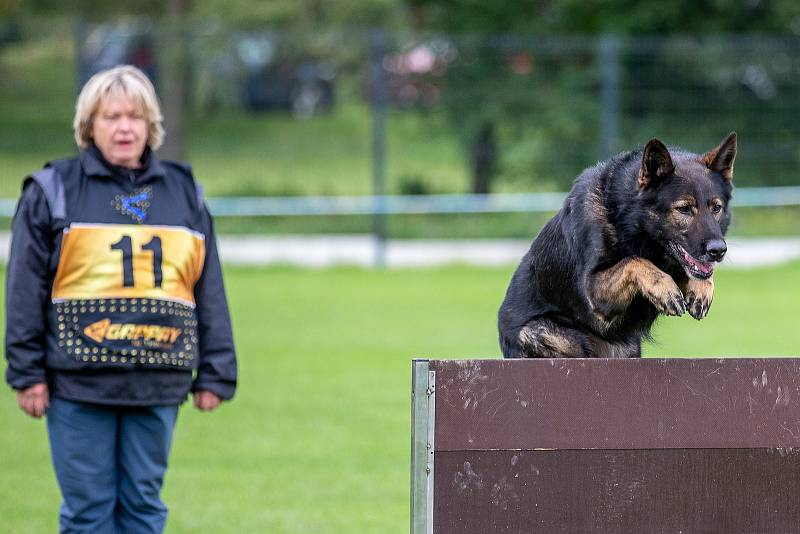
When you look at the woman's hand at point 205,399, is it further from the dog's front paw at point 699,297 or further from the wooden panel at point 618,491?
the dog's front paw at point 699,297

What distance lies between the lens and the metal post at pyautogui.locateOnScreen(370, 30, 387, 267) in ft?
61.0

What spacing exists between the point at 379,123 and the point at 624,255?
14.7 meters

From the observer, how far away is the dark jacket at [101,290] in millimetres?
4406

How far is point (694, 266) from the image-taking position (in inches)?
160

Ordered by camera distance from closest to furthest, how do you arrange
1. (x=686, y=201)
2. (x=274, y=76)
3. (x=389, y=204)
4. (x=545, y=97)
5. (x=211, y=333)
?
(x=686, y=201)
(x=211, y=333)
(x=389, y=204)
(x=274, y=76)
(x=545, y=97)

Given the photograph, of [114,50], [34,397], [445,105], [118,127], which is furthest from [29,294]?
[445,105]

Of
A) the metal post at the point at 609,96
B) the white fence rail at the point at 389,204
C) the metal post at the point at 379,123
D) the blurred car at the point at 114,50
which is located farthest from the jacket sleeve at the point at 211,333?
the metal post at the point at 609,96

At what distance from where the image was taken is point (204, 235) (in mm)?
4719

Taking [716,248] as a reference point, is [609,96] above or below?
above

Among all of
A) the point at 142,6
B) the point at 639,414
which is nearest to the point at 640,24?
the point at 142,6

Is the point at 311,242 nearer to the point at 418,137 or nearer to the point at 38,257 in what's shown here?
the point at 418,137

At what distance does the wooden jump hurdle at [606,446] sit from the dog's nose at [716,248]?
20.4 inches

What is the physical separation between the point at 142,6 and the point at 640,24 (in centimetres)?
1526

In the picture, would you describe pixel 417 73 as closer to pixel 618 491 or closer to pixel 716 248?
pixel 716 248
